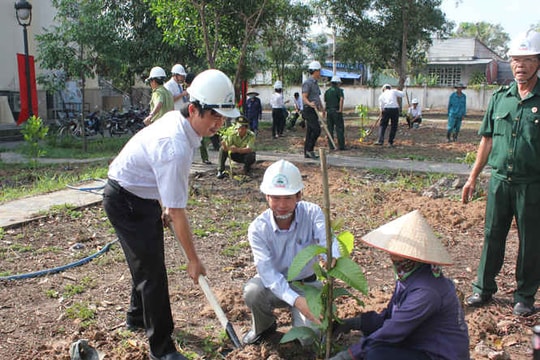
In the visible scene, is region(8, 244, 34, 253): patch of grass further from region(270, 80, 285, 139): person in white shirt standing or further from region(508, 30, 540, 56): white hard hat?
region(270, 80, 285, 139): person in white shirt standing

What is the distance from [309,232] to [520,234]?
157cm

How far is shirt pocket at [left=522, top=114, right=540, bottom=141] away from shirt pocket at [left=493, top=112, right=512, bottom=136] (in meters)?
0.10

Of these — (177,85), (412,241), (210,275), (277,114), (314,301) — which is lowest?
(210,275)

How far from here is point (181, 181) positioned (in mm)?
2561

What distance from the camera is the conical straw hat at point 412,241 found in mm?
2361

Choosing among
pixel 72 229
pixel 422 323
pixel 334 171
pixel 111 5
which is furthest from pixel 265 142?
pixel 422 323

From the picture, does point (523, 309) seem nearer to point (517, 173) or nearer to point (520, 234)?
point (520, 234)

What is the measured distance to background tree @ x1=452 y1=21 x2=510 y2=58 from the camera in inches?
2867

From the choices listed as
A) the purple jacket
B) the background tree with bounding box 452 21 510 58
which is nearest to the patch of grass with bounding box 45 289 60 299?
the purple jacket

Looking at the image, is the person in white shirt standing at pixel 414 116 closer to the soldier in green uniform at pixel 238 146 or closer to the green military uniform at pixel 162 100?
the soldier in green uniform at pixel 238 146

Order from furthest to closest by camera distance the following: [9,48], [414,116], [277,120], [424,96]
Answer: [424,96] → [414,116] → [9,48] → [277,120]

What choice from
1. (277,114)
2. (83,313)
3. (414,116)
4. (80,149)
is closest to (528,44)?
(83,313)

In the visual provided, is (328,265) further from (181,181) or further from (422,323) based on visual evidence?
(181,181)

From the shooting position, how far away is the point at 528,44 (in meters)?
3.29
